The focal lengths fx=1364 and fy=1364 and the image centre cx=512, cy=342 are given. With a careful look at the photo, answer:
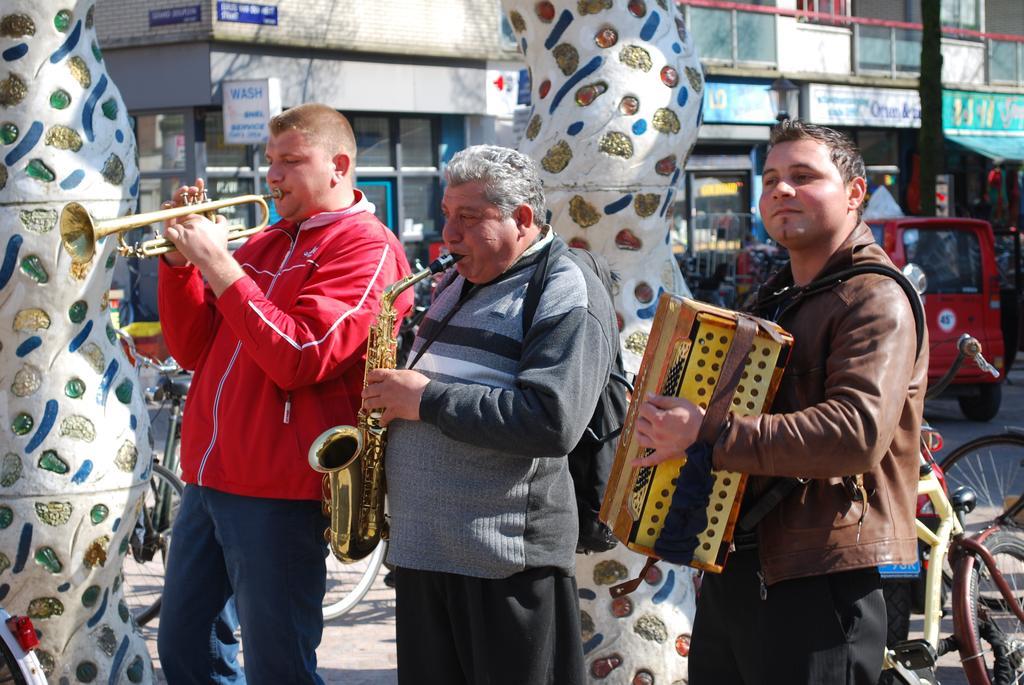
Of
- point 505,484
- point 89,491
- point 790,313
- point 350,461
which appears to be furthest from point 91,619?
point 790,313

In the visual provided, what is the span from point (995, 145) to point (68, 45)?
1048 inches

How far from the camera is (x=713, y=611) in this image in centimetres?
284

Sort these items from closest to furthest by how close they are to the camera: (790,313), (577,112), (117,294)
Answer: (790,313), (577,112), (117,294)

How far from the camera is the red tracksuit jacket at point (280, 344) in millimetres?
3295

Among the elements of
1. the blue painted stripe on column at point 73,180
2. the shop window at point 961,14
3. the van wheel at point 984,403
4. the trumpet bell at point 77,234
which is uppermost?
the shop window at point 961,14

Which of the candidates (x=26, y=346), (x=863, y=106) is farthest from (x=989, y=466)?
(x=863, y=106)

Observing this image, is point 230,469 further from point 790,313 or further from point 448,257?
point 790,313

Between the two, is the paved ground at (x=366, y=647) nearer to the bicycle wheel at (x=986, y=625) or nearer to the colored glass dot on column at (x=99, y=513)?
the bicycle wheel at (x=986, y=625)

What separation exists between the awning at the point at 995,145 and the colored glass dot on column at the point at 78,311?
25.3 metres

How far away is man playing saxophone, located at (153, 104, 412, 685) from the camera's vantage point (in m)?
3.34

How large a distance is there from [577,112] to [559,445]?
1660mm

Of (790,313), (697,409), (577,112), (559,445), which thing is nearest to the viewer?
(697,409)

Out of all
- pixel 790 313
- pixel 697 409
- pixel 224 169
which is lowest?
pixel 697 409

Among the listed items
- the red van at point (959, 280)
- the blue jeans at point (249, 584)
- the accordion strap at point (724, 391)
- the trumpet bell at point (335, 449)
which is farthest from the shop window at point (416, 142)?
the accordion strap at point (724, 391)
